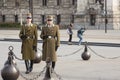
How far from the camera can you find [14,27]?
76.8m

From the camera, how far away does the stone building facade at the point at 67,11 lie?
7506cm

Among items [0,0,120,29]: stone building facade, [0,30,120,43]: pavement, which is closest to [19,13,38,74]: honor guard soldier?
[0,30,120,43]: pavement

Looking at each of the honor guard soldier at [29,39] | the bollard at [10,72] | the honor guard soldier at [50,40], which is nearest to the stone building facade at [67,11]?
the honor guard soldier at [29,39]

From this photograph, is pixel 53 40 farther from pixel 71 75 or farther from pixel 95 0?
pixel 95 0

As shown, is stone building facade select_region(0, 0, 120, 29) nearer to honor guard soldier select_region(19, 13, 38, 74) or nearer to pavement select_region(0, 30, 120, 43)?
pavement select_region(0, 30, 120, 43)

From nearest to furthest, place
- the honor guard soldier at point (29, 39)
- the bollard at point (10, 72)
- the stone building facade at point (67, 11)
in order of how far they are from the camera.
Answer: the bollard at point (10, 72) < the honor guard soldier at point (29, 39) < the stone building facade at point (67, 11)

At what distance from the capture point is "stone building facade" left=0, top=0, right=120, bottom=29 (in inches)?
2955

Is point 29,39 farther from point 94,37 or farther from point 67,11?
point 67,11

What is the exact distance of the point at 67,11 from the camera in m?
82.0

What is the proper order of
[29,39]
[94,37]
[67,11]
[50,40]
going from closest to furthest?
[50,40], [29,39], [94,37], [67,11]

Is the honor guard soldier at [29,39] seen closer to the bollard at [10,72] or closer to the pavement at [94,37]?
the bollard at [10,72]

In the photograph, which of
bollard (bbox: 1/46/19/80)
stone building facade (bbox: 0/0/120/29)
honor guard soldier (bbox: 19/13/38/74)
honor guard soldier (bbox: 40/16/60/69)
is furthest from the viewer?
stone building facade (bbox: 0/0/120/29)

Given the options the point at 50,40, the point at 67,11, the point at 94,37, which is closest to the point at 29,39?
the point at 50,40

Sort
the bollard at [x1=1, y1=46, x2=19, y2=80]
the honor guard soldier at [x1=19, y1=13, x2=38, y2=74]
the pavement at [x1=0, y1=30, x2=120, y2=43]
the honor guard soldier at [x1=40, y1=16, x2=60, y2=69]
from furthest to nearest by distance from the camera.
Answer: the pavement at [x1=0, y1=30, x2=120, y2=43] < the honor guard soldier at [x1=19, y1=13, x2=38, y2=74] < the honor guard soldier at [x1=40, y1=16, x2=60, y2=69] < the bollard at [x1=1, y1=46, x2=19, y2=80]
